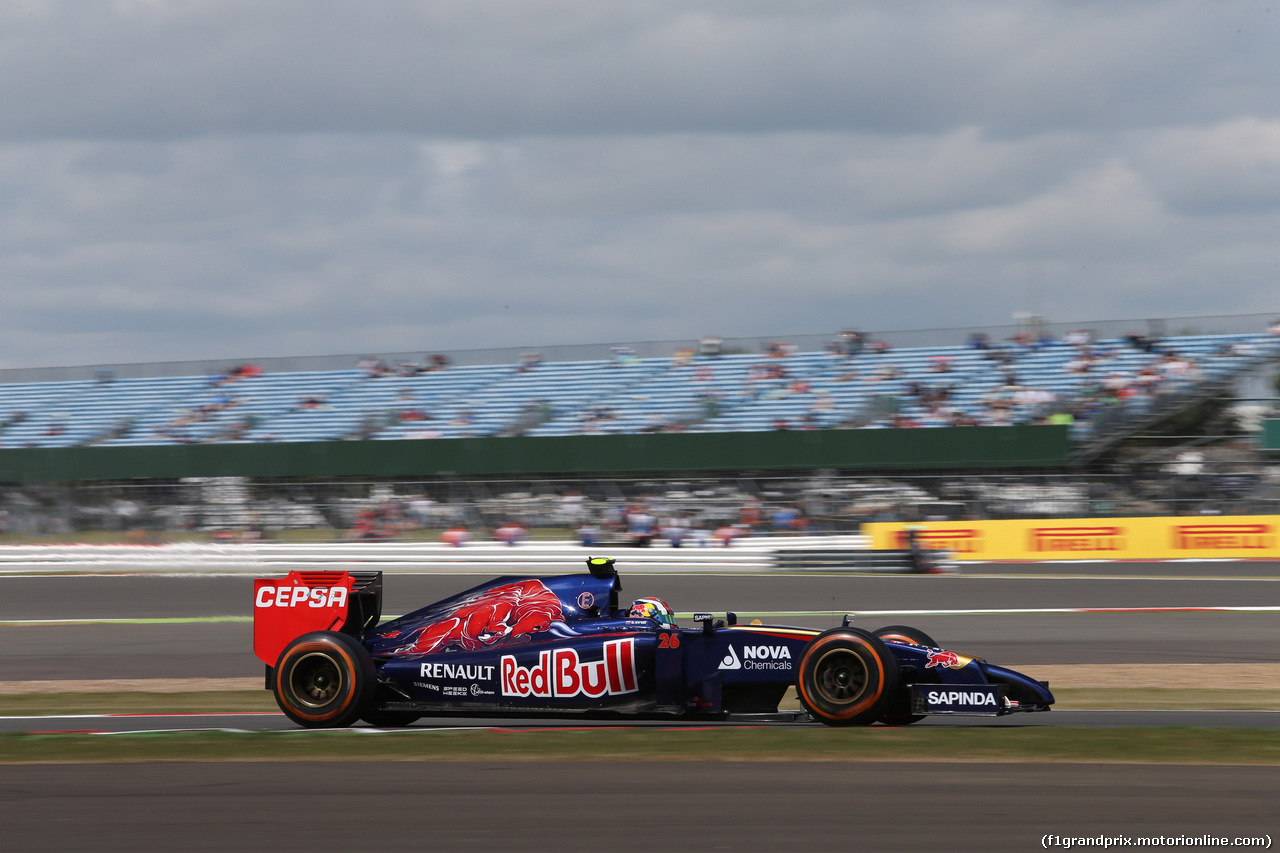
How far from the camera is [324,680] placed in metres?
7.93

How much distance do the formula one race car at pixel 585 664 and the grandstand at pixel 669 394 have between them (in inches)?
739

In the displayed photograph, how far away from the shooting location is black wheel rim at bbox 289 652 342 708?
7.87m

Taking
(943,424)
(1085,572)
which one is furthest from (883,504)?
(1085,572)

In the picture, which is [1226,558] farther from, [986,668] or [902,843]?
[902,843]

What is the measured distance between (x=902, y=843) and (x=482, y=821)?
1.75m

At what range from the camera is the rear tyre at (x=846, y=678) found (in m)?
7.16

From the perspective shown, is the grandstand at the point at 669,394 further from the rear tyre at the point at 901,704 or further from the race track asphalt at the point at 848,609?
the rear tyre at the point at 901,704

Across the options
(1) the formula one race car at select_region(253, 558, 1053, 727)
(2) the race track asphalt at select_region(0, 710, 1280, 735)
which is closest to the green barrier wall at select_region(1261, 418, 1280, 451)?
(2) the race track asphalt at select_region(0, 710, 1280, 735)

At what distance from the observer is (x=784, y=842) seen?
5039 mm

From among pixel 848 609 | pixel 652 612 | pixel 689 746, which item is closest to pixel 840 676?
pixel 689 746

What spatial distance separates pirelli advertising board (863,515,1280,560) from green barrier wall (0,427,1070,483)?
1541 mm

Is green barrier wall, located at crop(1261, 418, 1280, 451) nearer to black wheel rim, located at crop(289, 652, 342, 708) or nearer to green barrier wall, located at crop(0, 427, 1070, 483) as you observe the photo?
green barrier wall, located at crop(0, 427, 1070, 483)

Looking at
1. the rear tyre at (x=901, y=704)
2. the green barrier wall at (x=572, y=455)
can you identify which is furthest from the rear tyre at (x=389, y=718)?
the green barrier wall at (x=572, y=455)
